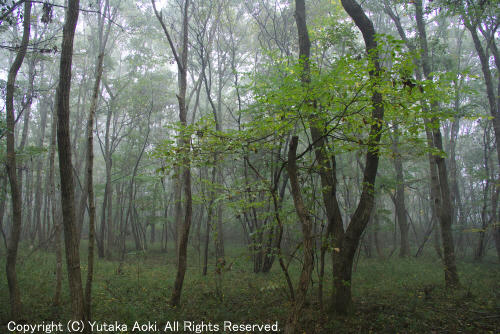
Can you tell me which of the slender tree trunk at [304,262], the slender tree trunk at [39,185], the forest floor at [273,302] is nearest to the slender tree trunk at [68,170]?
the forest floor at [273,302]

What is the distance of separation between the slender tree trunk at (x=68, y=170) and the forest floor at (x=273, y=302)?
1937 millimetres

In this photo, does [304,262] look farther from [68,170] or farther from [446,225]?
[446,225]

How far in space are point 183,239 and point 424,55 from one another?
9.12 m

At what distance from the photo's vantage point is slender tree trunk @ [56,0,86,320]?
429cm

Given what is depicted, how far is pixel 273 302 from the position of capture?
23.1 ft

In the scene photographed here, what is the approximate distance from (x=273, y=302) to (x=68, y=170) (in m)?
5.29

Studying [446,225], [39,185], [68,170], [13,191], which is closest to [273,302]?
[446,225]

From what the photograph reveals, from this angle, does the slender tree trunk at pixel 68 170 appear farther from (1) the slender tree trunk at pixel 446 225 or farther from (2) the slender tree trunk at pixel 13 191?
(1) the slender tree trunk at pixel 446 225

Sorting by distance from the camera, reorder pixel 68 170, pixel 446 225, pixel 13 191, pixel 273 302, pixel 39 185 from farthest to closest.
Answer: pixel 39 185 → pixel 446 225 → pixel 273 302 → pixel 13 191 → pixel 68 170

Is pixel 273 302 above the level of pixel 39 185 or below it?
below

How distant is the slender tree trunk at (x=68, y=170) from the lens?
4.29 meters

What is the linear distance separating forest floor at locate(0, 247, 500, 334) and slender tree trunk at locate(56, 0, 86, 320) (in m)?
1.94

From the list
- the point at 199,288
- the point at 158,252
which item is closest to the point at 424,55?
the point at 199,288

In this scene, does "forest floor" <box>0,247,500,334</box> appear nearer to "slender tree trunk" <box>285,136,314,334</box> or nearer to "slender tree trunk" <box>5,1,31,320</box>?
"slender tree trunk" <box>5,1,31,320</box>
